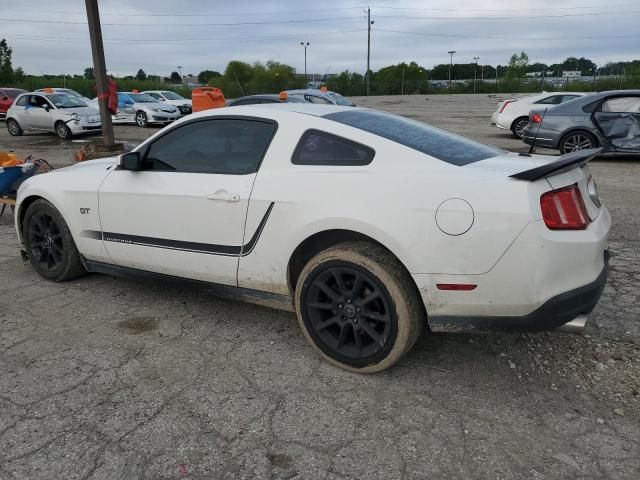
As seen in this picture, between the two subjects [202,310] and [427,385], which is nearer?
[427,385]

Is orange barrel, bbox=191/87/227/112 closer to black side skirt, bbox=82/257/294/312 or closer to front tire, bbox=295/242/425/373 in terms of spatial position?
black side skirt, bbox=82/257/294/312

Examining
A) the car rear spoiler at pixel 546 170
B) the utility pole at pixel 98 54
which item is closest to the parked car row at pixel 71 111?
the utility pole at pixel 98 54

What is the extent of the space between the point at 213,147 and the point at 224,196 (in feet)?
1.47

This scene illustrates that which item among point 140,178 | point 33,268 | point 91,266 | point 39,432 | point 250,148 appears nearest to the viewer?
point 39,432

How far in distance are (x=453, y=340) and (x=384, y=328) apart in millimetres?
749

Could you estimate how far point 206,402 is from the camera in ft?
9.27

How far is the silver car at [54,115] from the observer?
1736 cm

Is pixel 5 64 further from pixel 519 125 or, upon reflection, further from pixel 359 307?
pixel 359 307

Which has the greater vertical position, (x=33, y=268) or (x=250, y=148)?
(x=250, y=148)

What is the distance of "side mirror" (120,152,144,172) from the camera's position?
12.3 feet

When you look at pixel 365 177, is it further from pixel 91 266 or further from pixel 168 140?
pixel 91 266

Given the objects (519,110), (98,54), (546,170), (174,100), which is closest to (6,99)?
(174,100)

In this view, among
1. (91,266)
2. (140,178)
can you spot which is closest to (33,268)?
(91,266)

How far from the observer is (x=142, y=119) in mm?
21000
